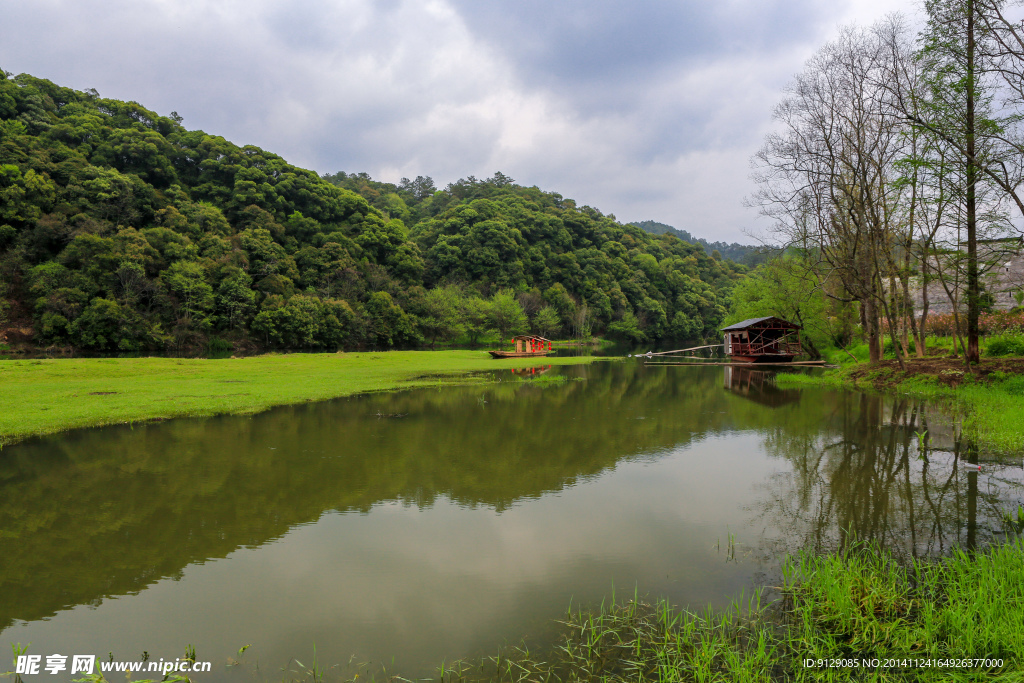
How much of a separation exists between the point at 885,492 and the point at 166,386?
22759mm

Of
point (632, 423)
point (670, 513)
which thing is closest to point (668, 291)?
point (632, 423)

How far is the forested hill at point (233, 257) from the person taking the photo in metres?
37.8

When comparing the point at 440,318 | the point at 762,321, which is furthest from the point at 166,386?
the point at 440,318

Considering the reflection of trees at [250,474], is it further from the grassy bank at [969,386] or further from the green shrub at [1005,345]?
the green shrub at [1005,345]

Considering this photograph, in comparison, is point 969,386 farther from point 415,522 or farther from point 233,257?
point 233,257

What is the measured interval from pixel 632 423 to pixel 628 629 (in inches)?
408

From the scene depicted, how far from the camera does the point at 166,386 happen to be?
19.4 metres

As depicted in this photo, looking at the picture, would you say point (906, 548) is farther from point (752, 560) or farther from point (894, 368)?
point (894, 368)

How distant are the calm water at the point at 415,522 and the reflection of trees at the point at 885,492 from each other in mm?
45

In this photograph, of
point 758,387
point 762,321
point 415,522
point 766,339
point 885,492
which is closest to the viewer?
point 415,522

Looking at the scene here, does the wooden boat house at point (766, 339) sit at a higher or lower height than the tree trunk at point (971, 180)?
lower

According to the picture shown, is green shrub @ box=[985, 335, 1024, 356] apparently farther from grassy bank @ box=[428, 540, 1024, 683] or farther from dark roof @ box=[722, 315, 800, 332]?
grassy bank @ box=[428, 540, 1024, 683]

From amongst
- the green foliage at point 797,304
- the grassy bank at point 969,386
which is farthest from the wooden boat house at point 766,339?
the grassy bank at point 969,386

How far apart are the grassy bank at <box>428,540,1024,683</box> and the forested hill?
43427mm
